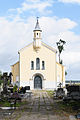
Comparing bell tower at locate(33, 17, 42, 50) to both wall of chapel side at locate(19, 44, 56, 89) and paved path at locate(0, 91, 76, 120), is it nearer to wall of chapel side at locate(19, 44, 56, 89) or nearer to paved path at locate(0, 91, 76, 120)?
wall of chapel side at locate(19, 44, 56, 89)

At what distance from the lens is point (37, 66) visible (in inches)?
1821

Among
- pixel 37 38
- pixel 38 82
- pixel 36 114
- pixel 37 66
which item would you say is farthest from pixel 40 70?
pixel 36 114

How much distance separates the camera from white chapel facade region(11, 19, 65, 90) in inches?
1812

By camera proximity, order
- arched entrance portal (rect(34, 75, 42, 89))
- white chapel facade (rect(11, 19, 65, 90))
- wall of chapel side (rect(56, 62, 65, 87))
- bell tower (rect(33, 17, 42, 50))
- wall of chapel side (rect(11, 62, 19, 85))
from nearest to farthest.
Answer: white chapel facade (rect(11, 19, 65, 90)) < bell tower (rect(33, 17, 42, 50)) < arched entrance portal (rect(34, 75, 42, 89)) < wall of chapel side (rect(11, 62, 19, 85)) < wall of chapel side (rect(56, 62, 65, 87))

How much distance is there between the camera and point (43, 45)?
46.5m

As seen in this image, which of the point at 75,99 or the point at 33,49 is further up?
the point at 33,49

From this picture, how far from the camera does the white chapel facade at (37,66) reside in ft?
151

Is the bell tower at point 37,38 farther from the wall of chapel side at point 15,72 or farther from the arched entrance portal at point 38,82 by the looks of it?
the arched entrance portal at point 38,82

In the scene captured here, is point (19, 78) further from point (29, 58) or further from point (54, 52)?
point (54, 52)

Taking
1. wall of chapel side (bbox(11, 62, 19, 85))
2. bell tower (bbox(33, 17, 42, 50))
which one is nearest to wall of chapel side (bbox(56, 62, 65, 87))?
bell tower (bbox(33, 17, 42, 50))

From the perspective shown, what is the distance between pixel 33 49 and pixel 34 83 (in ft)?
19.7

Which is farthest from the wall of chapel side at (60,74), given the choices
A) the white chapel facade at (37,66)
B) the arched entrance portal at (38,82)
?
the arched entrance portal at (38,82)

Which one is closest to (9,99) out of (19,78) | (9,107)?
(9,107)

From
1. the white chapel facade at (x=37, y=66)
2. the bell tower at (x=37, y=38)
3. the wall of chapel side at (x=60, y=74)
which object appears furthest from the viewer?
the wall of chapel side at (x=60, y=74)
